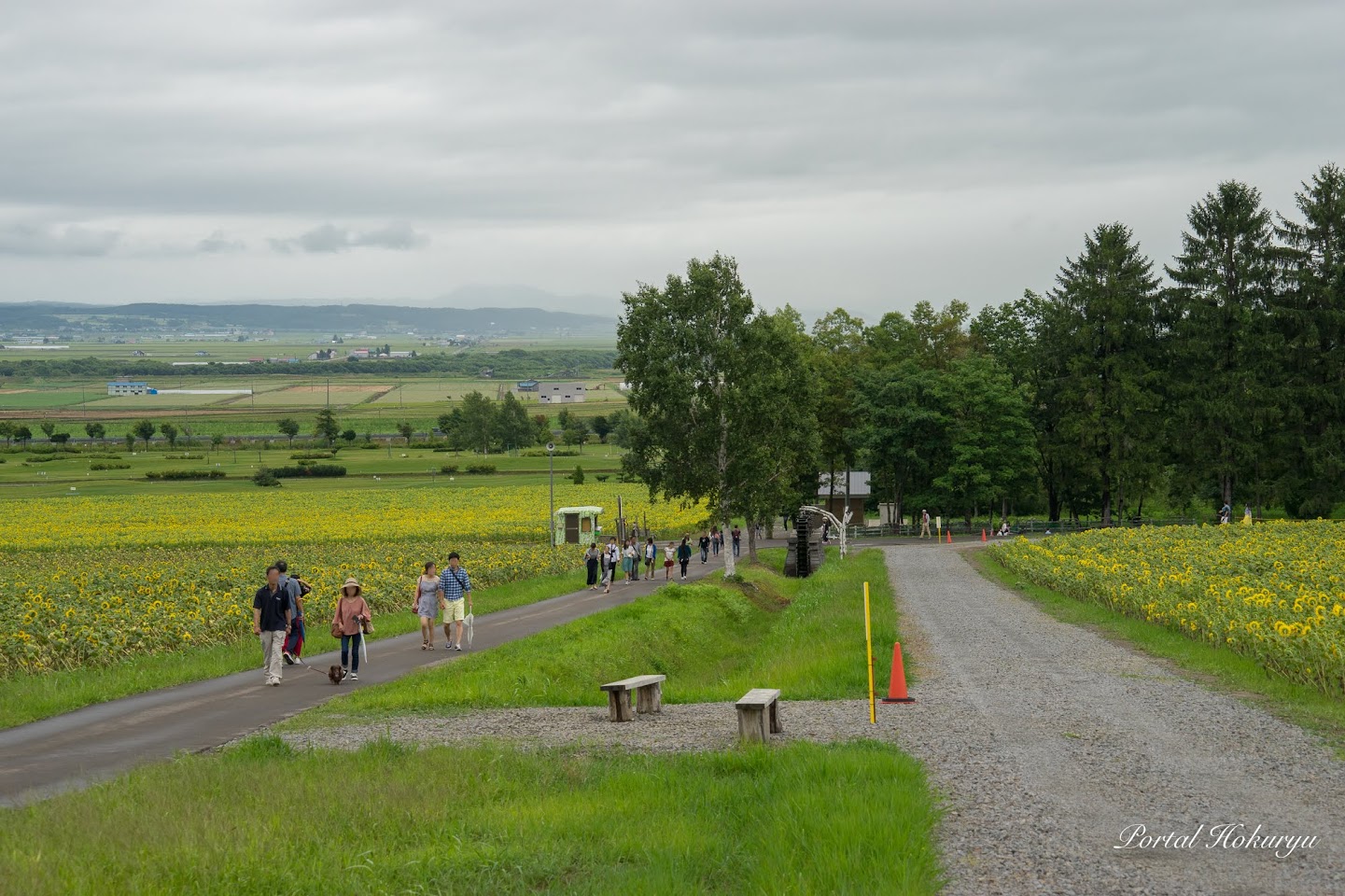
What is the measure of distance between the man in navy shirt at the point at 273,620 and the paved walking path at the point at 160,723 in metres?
0.40

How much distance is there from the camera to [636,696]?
1833 centimetres

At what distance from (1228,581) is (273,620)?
2230cm

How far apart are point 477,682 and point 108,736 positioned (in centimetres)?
596

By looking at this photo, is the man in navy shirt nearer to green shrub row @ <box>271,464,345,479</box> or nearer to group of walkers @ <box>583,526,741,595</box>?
group of walkers @ <box>583,526,741,595</box>

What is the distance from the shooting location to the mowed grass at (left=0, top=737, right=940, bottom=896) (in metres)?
9.46

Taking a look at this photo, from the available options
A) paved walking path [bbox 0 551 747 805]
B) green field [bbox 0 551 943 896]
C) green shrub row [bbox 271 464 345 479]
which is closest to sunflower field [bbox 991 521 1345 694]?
green field [bbox 0 551 943 896]

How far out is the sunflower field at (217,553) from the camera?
2653 centimetres

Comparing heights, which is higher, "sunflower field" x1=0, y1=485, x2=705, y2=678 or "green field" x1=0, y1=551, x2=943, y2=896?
"green field" x1=0, y1=551, x2=943, y2=896

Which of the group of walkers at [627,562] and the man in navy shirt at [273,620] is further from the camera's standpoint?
the group of walkers at [627,562]

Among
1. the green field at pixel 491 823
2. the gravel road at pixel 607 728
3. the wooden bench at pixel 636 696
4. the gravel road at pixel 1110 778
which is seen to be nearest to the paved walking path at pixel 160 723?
the green field at pixel 491 823

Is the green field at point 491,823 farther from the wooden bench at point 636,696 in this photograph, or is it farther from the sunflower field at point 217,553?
the sunflower field at point 217,553

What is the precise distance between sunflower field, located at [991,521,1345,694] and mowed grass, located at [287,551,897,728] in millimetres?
6033

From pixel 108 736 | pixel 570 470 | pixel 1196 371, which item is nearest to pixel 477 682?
pixel 108 736

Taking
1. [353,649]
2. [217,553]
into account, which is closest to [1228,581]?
[353,649]
